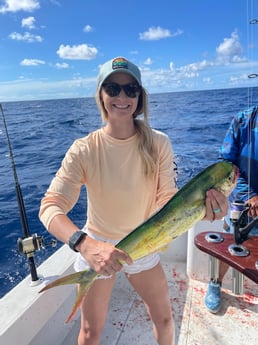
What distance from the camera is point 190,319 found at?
7.58 ft

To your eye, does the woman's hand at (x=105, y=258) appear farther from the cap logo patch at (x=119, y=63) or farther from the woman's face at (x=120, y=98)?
the cap logo patch at (x=119, y=63)

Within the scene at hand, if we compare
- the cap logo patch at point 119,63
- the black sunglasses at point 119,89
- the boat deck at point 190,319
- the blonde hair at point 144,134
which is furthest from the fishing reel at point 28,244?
the cap logo patch at point 119,63

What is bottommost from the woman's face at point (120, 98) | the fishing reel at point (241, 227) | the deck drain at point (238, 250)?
the deck drain at point (238, 250)

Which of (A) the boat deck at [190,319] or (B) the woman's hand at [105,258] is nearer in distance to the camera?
(B) the woman's hand at [105,258]

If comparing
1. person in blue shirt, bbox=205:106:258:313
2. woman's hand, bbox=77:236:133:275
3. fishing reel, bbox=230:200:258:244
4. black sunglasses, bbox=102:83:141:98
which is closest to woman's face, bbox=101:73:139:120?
black sunglasses, bbox=102:83:141:98

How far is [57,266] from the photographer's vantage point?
2.11 m

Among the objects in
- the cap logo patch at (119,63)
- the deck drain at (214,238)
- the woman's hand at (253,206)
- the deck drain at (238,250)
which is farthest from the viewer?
the woman's hand at (253,206)

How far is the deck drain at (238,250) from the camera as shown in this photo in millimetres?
1550

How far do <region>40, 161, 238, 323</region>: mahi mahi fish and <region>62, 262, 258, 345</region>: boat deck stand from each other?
127 cm

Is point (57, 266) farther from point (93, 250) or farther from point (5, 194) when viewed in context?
point (5, 194)

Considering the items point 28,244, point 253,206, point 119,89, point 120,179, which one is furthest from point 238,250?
point 28,244

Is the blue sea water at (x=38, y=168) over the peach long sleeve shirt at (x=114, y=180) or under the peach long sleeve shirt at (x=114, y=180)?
under

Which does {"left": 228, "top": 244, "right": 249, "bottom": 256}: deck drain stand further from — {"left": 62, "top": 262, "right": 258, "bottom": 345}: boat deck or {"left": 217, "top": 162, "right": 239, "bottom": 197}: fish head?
{"left": 62, "top": 262, "right": 258, "bottom": 345}: boat deck

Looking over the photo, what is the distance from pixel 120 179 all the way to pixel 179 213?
0.42 meters
